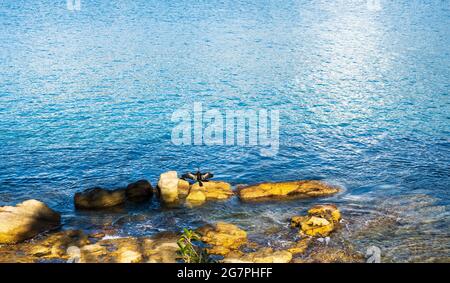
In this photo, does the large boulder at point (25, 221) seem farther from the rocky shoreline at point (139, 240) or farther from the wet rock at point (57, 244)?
the wet rock at point (57, 244)

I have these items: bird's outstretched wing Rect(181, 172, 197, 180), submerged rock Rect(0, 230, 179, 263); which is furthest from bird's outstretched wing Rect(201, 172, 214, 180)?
submerged rock Rect(0, 230, 179, 263)

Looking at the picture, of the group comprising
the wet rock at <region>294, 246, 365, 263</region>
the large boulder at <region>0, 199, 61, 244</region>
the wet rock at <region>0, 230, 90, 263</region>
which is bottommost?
the wet rock at <region>0, 230, 90, 263</region>

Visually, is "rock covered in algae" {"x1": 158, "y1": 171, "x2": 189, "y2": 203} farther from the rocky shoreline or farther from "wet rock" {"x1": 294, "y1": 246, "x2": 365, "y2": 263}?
"wet rock" {"x1": 294, "y1": 246, "x2": 365, "y2": 263}

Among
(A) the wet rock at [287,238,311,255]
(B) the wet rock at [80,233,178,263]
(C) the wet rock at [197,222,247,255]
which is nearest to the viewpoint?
(B) the wet rock at [80,233,178,263]

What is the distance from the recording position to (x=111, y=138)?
45750mm

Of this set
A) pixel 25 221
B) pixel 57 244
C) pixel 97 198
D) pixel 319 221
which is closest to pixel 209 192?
pixel 97 198

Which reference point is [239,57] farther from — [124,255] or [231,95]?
[124,255]

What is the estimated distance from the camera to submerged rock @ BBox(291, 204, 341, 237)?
28.0 m

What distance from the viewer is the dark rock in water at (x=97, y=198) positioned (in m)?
33.0

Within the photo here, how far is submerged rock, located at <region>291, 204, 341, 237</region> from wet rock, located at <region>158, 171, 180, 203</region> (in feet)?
26.6

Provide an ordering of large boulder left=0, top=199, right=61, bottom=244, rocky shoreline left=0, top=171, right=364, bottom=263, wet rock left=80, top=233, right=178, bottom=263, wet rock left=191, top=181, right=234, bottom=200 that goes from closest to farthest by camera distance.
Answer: wet rock left=80, top=233, right=178, bottom=263, rocky shoreline left=0, top=171, right=364, bottom=263, large boulder left=0, top=199, right=61, bottom=244, wet rock left=191, top=181, right=234, bottom=200
